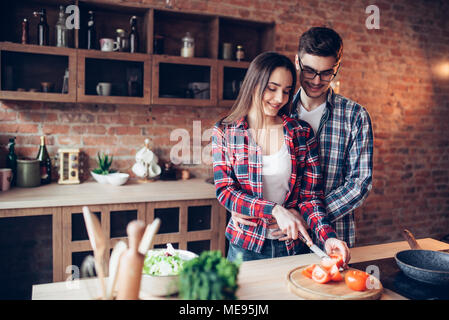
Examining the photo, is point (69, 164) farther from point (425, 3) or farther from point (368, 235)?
point (425, 3)

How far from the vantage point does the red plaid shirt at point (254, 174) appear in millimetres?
1634

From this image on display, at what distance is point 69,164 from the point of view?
292cm

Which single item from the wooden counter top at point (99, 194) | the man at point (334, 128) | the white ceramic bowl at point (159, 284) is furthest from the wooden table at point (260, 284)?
the wooden counter top at point (99, 194)

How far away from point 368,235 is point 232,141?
118 inches

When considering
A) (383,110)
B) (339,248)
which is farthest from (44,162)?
(383,110)

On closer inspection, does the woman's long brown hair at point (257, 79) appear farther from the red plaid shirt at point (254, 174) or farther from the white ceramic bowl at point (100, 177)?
the white ceramic bowl at point (100, 177)

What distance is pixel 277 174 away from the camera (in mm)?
1671

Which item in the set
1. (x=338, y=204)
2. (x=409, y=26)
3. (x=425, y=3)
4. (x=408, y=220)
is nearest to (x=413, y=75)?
(x=409, y=26)

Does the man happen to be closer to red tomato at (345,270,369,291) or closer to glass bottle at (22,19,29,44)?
red tomato at (345,270,369,291)

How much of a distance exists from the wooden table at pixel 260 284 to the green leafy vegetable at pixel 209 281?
22 cm

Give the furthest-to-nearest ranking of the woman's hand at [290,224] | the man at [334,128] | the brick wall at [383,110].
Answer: the brick wall at [383,110] → the man at [334,128] → the woman's hand at [290,224]

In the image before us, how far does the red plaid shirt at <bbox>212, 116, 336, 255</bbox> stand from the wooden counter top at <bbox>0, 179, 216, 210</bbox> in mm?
1073

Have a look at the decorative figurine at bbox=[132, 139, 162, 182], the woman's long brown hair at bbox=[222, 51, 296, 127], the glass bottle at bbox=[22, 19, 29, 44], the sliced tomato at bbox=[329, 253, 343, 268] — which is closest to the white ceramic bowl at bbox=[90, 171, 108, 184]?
the decorative figurine at bbox=[132, 139, 162, 182]

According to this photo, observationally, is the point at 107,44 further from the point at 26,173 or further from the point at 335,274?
the point at 335,274
